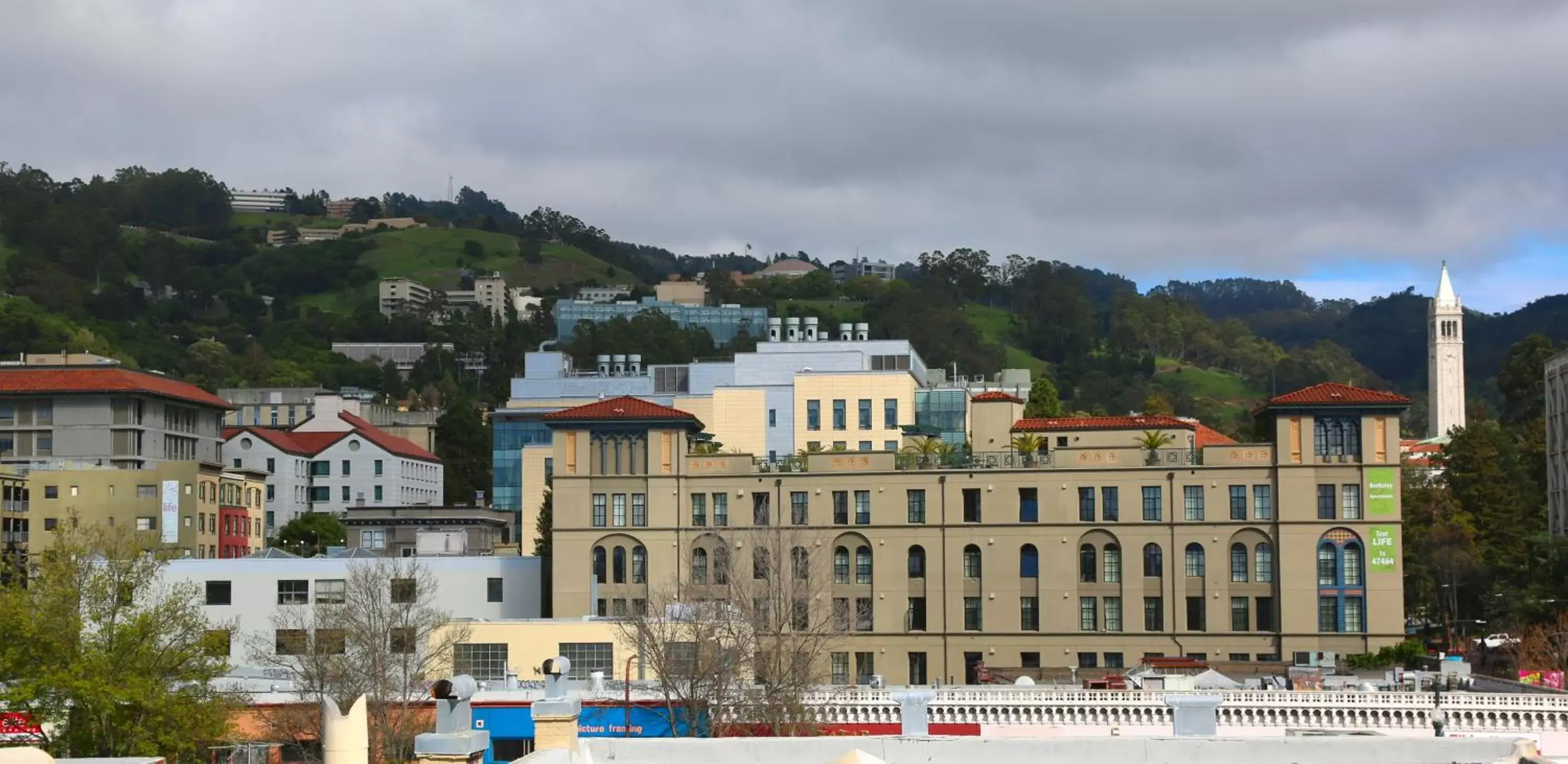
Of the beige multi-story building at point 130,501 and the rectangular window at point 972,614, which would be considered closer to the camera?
the rectangular window at point 972,614

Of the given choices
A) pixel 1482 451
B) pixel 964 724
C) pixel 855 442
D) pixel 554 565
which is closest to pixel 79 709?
pixel 964 724

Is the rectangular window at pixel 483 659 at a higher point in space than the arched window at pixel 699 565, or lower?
lower

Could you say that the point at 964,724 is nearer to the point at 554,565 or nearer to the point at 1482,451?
the point at 554,565

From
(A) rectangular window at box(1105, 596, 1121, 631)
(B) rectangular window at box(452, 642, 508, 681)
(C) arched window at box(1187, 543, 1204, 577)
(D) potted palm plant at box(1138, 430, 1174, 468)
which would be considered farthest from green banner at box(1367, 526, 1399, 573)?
(B) rectangular window at box(452, 642, 508, 681)

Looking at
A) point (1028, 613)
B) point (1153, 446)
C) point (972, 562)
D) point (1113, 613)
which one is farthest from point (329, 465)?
point (1153, 446)

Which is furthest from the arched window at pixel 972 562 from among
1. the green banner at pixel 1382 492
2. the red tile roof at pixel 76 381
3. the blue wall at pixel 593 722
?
the red tile roof at pixel 76 381

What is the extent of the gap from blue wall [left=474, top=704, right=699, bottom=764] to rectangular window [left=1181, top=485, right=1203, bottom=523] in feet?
107

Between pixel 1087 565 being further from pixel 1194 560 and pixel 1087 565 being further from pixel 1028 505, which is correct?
pixel 1194 560

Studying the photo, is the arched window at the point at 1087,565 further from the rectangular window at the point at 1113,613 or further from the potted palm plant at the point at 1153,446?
the potted palm plant at the point at 1153,446

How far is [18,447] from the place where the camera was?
490 feet

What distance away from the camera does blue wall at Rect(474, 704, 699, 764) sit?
69.2 meters

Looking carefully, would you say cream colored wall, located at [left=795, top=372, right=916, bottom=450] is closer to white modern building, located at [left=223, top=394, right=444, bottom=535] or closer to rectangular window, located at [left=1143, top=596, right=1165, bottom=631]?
rectangular window, located at [left=1143, top=596, right=1165, bottom=631]

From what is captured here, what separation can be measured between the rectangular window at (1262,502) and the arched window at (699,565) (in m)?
25.7

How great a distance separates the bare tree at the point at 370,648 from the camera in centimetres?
6869
